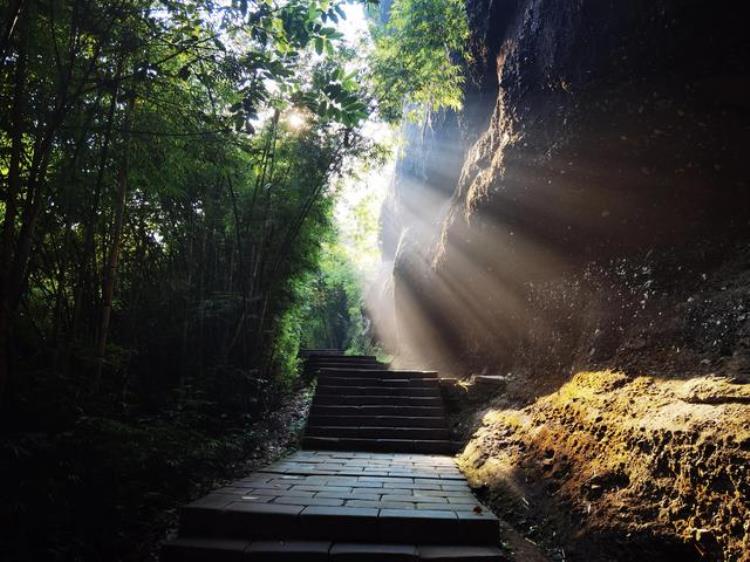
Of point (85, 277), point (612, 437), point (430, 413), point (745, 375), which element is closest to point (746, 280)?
point (745, 375)

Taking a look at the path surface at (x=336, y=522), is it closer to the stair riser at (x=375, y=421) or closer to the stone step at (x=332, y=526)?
the stone step at (x=332, y=526)

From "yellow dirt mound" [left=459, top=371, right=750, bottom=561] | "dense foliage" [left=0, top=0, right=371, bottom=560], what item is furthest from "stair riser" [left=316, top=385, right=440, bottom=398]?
"yellow dirt mound" [left=459, top=371, right=750, bottom=561]

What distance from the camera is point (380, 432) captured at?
20.2ft

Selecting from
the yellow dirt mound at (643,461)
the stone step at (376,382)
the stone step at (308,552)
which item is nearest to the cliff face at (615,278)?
the yellow dirt mound at (643,461)

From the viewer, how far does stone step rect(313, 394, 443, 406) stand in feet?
22.4

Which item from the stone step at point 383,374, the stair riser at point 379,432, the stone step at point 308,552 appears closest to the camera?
the stone step at point 308,552

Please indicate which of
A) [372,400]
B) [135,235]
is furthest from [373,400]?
[135,235]

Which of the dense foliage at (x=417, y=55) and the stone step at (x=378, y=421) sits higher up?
the dense foliage at (x=417, y=55)

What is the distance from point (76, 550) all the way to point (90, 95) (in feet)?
12.0

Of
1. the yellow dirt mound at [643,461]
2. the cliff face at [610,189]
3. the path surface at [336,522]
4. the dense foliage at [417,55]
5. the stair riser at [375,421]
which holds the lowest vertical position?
the stair riser at [375,421]

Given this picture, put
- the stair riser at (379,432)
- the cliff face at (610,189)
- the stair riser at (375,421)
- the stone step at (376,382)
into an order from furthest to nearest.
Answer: the stone step at (376,382), the stair riser at (375,421), the stair riser at (379,432), the cliff face at (610,189)

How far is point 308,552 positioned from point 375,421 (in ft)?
12.7

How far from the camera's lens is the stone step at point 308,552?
264 cm

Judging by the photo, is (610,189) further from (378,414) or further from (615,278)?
(378,414)
